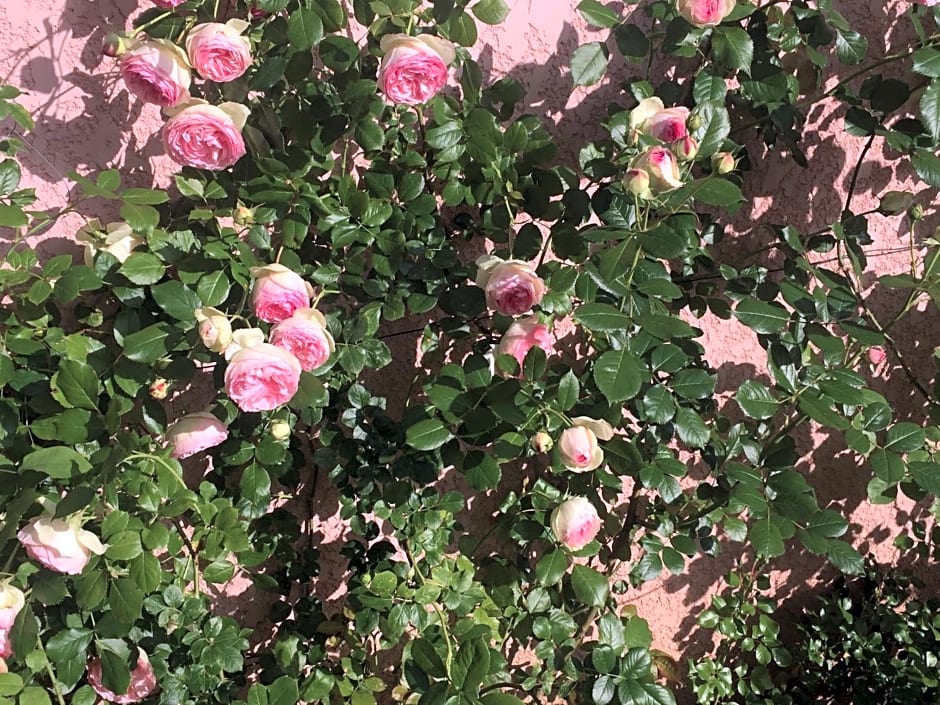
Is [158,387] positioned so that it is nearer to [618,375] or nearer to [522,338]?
[522,338]

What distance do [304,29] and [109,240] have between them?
450mm

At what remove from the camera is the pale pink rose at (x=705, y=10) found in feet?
3.84

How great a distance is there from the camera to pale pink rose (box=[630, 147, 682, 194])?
3.59 feet

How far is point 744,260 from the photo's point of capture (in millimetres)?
1686

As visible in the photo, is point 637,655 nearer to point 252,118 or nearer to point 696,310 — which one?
point 696,310

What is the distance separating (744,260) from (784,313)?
0.54 meters

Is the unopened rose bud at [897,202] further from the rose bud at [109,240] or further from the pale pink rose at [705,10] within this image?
the rose bud at [109,240]

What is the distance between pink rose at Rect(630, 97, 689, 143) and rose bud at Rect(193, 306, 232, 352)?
0.75 meters

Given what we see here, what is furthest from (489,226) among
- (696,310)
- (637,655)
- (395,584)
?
(637,655)

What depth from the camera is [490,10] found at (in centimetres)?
122

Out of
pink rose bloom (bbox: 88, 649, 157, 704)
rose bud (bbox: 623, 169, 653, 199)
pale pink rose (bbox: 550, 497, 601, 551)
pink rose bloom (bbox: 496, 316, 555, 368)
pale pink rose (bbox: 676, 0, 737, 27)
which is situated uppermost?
pale pink rose (bbox: 676, 0, 737, 27)

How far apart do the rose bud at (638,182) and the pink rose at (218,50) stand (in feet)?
1.97

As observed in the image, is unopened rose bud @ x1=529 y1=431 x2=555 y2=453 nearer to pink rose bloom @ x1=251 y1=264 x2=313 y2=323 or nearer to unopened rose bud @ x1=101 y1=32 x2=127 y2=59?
pink rose bloom @ x1=251 y1=264 x2=313 y2=323

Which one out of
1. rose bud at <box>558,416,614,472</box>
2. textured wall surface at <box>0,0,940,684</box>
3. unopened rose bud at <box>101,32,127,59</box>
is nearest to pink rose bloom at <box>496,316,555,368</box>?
rose bud at <box>558,416,614,472</box>
